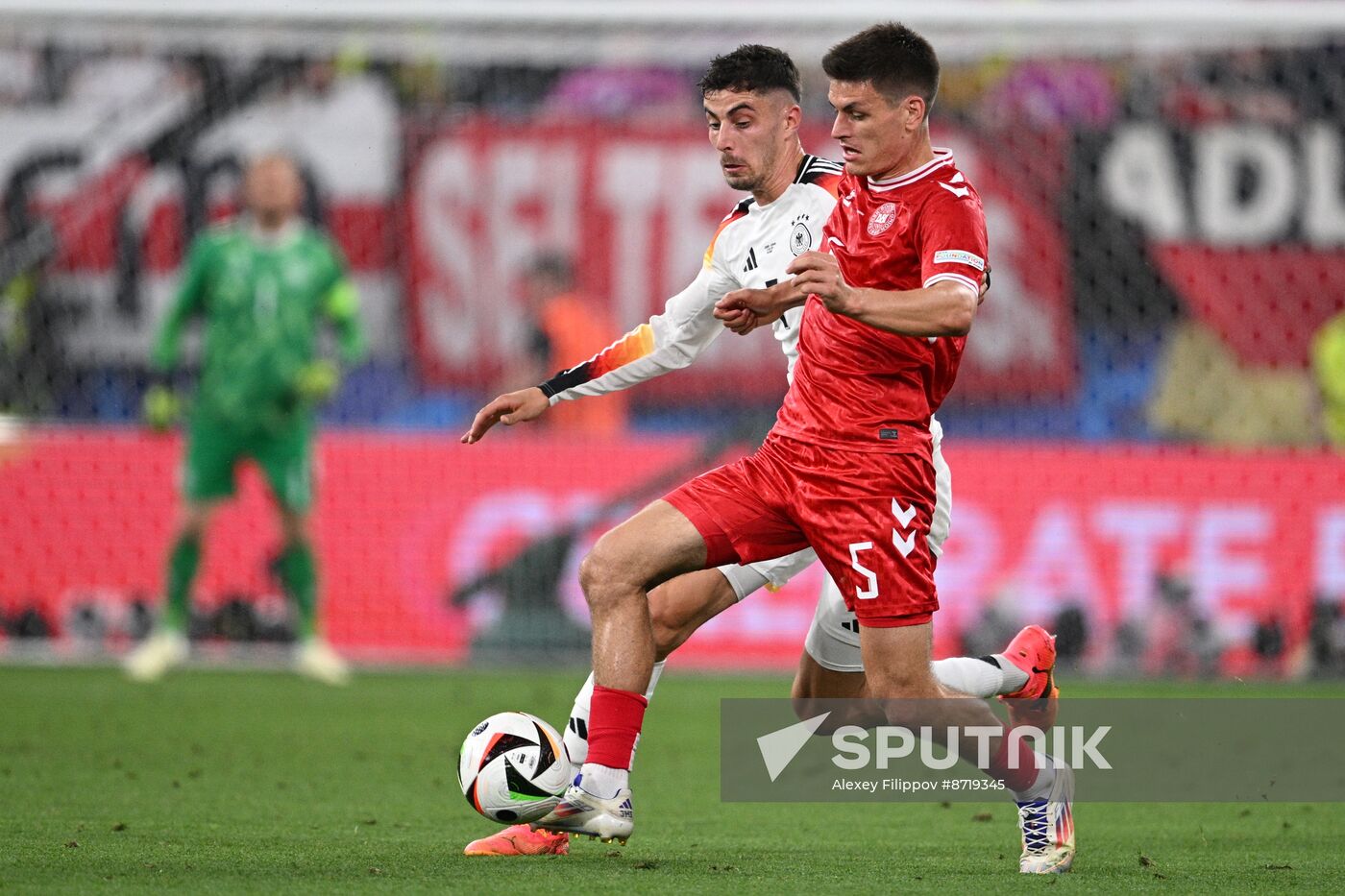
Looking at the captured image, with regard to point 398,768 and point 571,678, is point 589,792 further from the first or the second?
point 571,678

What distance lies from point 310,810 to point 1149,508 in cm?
669

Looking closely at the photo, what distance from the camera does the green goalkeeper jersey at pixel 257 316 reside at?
11.5m

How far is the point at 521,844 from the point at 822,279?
6.38 ft

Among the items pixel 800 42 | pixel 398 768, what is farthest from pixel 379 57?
pixel 398 768

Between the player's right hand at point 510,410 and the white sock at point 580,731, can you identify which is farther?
the white sock at point 580,731

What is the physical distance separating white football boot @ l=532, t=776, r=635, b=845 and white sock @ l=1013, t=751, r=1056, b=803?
43.6 inches

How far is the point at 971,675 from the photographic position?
531cm

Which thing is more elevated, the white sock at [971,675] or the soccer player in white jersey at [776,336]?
the soccer player in white jersey at [776,336]

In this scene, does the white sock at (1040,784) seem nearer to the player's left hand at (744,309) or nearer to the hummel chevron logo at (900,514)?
the hummel chevron logo at (900,514)

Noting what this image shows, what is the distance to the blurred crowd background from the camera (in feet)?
37.8

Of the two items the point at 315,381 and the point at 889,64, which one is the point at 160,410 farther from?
the point at 889,64

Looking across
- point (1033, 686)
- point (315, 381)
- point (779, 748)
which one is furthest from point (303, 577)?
point (1033, 686)

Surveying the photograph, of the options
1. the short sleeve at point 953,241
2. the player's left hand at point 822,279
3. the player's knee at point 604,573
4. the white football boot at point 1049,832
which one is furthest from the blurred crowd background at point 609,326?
the player's left hand at point 822,279

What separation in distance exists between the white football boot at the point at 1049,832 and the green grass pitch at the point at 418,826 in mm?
67
